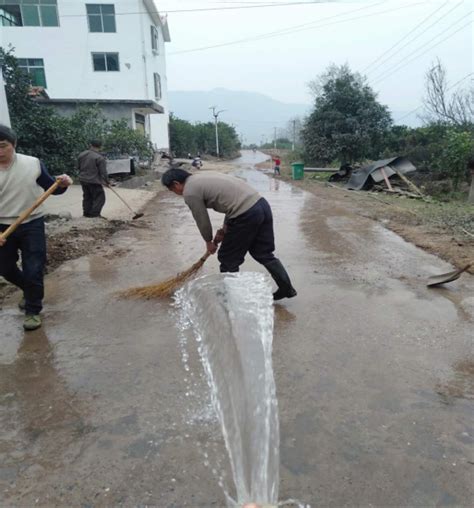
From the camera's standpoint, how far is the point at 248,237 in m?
3.68

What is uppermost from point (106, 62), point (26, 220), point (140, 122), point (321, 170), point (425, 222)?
point (106, 62)

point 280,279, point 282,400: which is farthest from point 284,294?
point 282,400

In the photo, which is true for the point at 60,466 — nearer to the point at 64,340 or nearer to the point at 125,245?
the point at 64,340

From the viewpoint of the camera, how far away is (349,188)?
16.1m

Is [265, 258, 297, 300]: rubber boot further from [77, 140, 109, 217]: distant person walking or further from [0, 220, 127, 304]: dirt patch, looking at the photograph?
[77, 140, 109, 217]: distant person walking

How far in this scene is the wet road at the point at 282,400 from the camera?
1870 mm

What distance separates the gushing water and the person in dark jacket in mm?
398

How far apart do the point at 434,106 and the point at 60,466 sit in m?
22.6

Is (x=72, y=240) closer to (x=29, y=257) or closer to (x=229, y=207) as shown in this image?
(x=29, y=257)

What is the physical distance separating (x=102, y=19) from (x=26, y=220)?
2594 centimetres

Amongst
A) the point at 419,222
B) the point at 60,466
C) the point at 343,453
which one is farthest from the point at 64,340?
the point at 419,222

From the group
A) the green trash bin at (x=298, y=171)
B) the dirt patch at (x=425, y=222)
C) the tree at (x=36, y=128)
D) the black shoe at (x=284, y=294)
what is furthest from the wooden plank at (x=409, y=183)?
the black shoe at (x=284, y=294)

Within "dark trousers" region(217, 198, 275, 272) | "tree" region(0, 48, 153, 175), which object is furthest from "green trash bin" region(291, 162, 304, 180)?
"dark trousers" region(217, 198, 275, 272)

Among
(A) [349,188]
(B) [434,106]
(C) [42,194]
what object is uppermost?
(B) [434,106]
